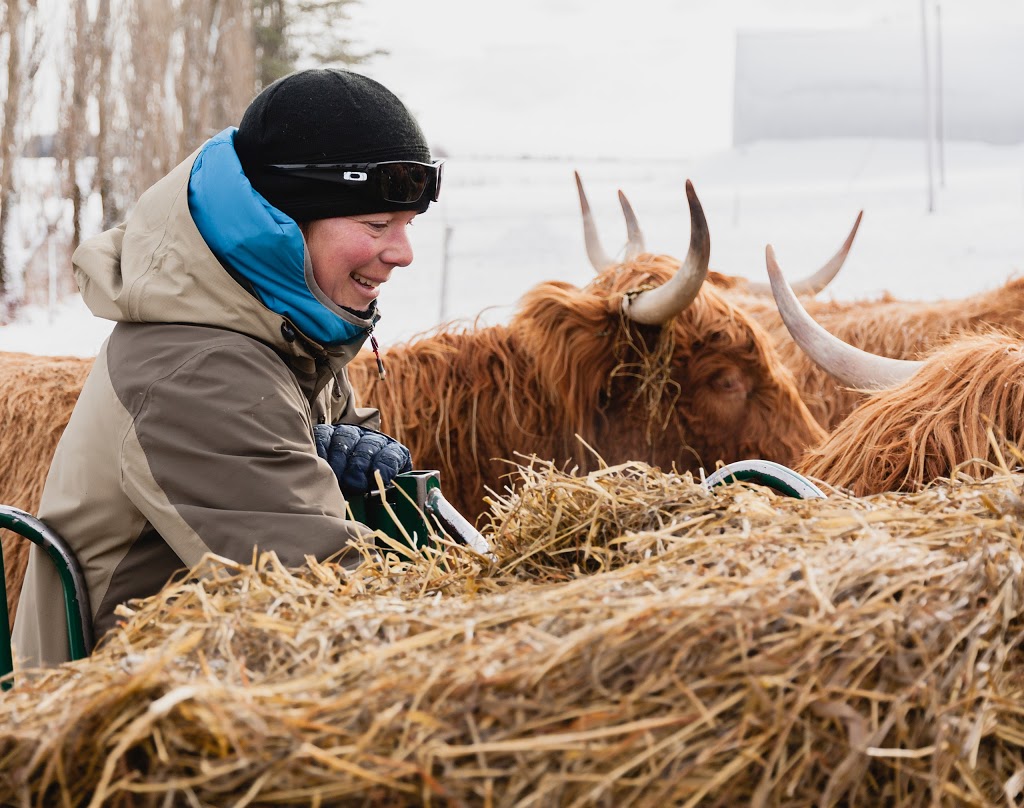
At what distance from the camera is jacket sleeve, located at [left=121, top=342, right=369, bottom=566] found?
192cm

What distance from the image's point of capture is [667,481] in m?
1.62

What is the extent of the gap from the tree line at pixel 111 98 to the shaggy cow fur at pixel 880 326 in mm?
12304

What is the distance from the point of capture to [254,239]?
7.18 ft

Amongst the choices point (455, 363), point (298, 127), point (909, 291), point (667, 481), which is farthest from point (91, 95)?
point (667, 481)

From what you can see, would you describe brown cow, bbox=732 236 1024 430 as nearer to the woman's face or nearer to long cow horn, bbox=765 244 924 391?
long cow horn, bbox=765 244 924 391

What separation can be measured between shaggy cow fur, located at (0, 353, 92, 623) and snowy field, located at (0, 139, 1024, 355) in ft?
18.6

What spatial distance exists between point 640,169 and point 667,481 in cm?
3865

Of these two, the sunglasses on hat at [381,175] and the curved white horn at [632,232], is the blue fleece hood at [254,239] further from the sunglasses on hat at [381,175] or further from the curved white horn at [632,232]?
the curved white horn at [632,232]

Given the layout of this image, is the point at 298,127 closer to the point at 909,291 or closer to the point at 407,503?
the point at 407,503

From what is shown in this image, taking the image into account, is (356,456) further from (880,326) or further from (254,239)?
(880,326)

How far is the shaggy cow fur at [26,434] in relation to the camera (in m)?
4.08

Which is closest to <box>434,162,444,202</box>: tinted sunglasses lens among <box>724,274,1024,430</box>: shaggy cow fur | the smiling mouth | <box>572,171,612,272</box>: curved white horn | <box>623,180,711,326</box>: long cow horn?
the smiling mouth

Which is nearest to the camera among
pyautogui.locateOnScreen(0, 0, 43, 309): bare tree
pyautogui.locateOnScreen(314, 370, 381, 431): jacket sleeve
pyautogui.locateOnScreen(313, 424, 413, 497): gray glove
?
pyautogui.locateOnScreen(313, 424, 413, 497): gray glove

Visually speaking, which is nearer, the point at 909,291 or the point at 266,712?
the point at 266,712
